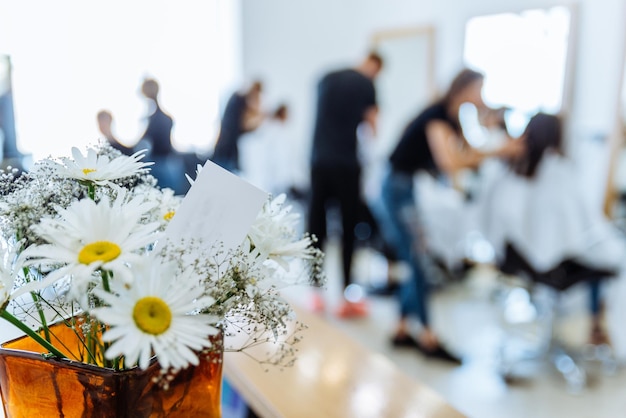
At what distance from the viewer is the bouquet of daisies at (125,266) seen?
0.54 metres

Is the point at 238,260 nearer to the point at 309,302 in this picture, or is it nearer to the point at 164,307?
the point at 164,307

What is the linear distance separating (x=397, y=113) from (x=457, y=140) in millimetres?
2184

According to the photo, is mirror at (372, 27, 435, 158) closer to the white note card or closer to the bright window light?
the bright window light

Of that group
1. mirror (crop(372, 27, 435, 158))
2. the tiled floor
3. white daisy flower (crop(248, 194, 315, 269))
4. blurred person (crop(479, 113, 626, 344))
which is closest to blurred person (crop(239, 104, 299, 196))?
mirror (crop(372, 27, 435, 158))

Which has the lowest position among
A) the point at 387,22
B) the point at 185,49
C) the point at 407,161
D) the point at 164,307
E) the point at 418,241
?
the point at 418,241

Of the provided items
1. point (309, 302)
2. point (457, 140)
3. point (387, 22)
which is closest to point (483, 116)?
point (457, 140)

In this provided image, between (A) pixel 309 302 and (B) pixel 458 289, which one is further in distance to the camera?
(B) pixel 458 289

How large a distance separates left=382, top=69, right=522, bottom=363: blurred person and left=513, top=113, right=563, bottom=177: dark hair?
0.07m

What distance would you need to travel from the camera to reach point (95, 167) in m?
0.69

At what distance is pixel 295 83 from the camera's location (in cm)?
538

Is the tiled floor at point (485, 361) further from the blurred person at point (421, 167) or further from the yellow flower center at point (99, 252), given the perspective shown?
the yellow flower center at point (99, 252)

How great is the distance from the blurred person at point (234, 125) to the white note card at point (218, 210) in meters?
0.83

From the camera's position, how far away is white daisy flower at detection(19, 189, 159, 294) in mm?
563

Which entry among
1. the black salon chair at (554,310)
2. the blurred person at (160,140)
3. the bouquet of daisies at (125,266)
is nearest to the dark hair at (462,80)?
the black salon chair at (554,310)
